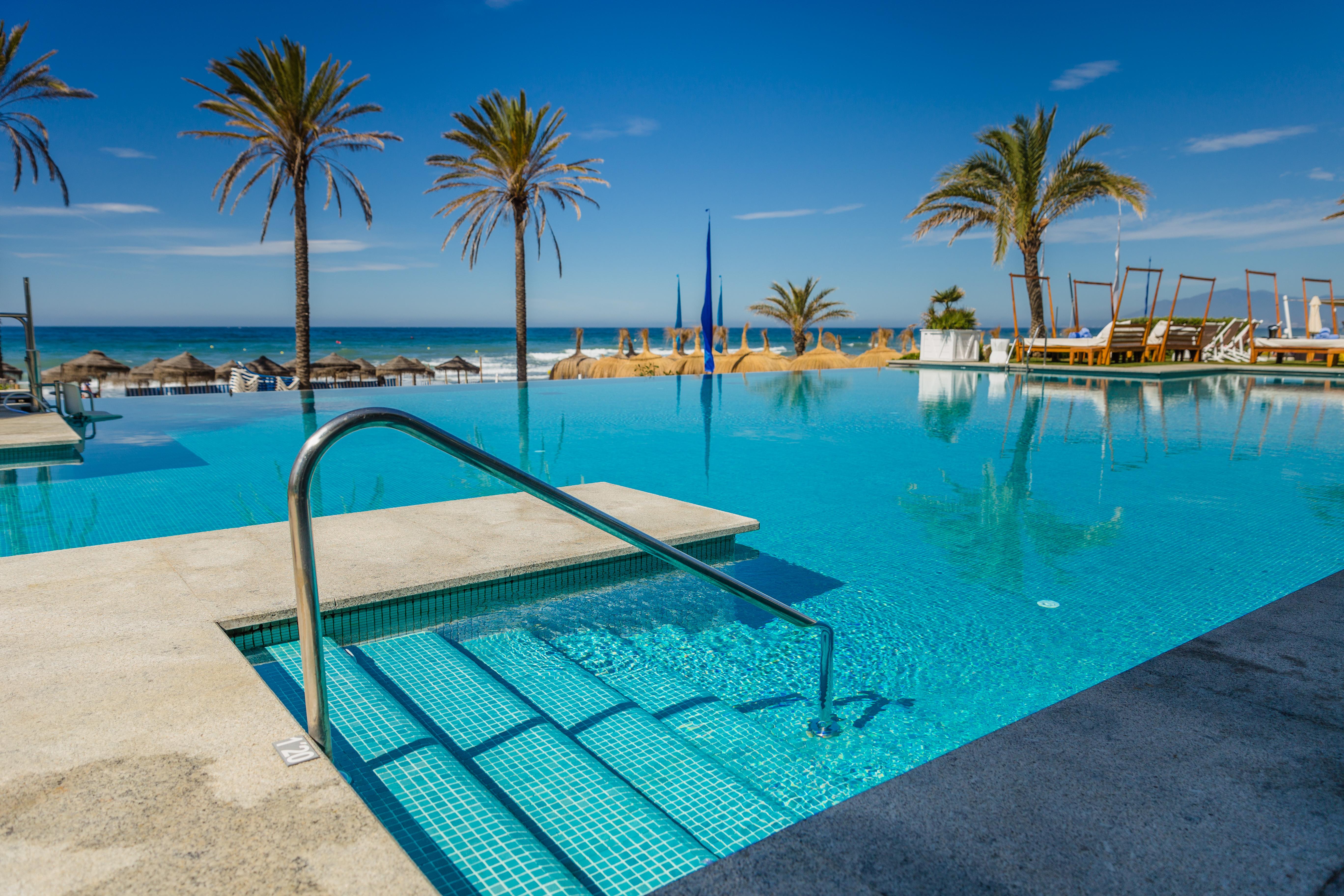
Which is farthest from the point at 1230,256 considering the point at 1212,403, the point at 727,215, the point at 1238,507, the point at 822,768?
the point at 822,768

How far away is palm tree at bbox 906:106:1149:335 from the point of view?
20891mm

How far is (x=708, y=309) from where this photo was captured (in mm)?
17875

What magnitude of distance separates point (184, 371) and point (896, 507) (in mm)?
32473

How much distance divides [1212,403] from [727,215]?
4987cm

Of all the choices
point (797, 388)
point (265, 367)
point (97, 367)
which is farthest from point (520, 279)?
point (97, 367)

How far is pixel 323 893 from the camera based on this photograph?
A: 132 centimetres

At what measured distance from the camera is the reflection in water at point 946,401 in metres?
11.0

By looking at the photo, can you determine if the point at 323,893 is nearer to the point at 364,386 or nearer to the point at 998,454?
the point at 998,454

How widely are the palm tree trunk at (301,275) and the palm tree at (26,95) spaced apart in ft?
16.2

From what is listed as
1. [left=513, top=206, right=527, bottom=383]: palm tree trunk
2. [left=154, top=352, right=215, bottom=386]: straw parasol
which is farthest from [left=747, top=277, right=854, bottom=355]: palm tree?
[left=154, top=352, right=215, bottom=386]: straw parasol

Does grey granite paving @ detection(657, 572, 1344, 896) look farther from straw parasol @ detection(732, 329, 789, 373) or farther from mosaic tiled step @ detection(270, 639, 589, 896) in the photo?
straw parasol @ detection(732, 329, 789, 373)

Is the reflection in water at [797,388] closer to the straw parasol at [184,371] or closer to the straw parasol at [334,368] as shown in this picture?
the straw parasol at [334,368]

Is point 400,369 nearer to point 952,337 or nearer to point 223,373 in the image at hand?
point 223,373

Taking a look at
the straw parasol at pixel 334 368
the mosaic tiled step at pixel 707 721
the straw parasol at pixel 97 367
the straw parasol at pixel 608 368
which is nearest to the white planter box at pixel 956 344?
the straw parasol at pixel 608 368
